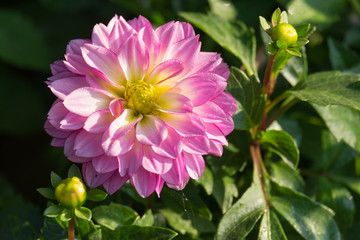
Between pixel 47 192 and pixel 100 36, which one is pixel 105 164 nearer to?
pixel 47 192

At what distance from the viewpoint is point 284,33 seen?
1.01 m

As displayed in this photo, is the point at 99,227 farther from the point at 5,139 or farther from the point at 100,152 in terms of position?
the point at 5,139

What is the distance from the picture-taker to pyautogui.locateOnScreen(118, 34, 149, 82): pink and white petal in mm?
999

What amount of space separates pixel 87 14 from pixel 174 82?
132 centimetres

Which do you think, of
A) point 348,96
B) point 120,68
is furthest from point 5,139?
point 348,96

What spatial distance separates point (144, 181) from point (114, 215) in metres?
0.28

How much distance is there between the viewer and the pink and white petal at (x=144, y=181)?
0.96m

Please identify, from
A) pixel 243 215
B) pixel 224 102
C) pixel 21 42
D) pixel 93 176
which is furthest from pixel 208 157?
pixel 21 42

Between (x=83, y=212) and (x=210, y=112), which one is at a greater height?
(x=210, y=112)

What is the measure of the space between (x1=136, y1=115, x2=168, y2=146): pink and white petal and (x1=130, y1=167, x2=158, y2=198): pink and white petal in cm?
7

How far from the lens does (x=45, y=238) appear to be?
1.13 metres

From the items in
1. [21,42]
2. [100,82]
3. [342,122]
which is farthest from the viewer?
[21,42]

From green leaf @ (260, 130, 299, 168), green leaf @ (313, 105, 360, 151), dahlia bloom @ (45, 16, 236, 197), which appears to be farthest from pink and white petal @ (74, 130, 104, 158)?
green leaf @ (313, 105, 360, 151)

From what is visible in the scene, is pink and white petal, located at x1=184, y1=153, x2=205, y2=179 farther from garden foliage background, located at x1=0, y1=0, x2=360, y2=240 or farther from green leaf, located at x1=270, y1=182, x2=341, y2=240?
green leaf, located at x1=270, y1=182, x2=341, y2=240
